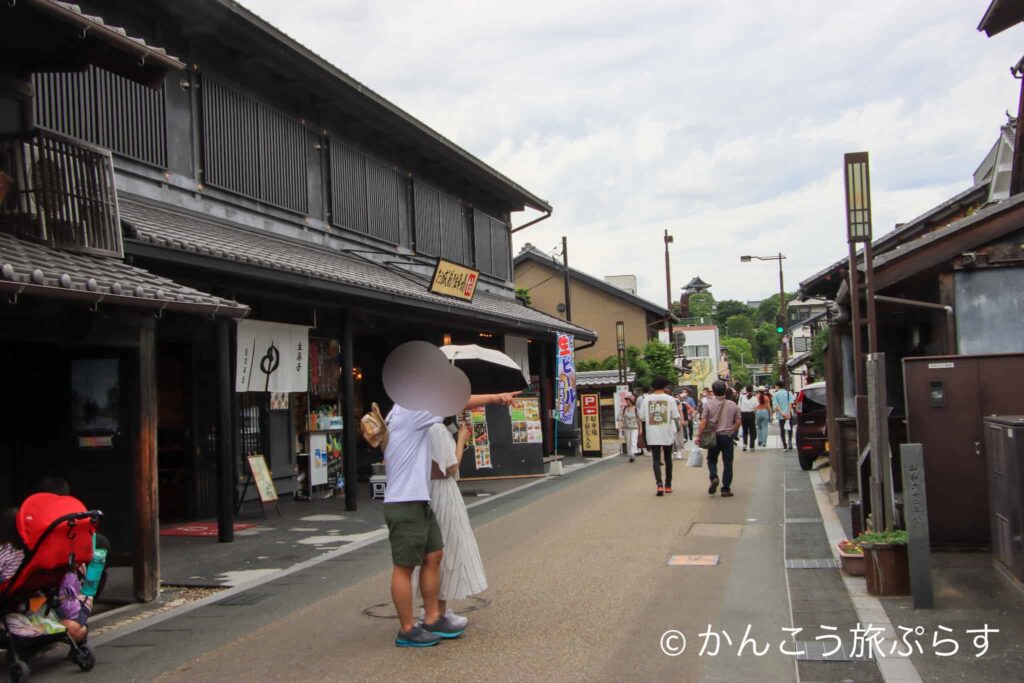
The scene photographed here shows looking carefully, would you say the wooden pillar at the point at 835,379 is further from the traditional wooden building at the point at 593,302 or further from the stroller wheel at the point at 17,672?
the traditional wooden building at the point at 593,302

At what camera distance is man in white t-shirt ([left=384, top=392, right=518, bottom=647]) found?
20.8 ft

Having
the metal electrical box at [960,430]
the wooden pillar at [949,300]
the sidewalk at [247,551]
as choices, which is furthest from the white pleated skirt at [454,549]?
the wooden pillar at [949,300]

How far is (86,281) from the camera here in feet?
23.3

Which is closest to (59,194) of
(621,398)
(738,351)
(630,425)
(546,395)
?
(546,395)

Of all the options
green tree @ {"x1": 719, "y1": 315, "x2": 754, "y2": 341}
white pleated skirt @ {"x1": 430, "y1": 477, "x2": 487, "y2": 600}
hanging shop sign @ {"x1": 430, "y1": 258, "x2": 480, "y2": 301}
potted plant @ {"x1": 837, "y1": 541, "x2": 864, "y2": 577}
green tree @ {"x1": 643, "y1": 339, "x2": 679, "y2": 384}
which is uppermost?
green tree @ {"x1": 719, "y1": 315, "x2": 754, "y2": 341}

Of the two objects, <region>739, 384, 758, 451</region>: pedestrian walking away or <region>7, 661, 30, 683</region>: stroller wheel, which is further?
<region>739, 384, 758, 451</region>: pedestrian walking away

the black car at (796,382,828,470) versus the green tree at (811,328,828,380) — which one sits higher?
the green tree at (811,328,828,380)

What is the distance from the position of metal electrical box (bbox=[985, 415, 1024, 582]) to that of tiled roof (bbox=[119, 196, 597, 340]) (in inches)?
317

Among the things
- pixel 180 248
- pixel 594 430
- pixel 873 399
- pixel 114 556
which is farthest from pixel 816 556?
pixel 594 430

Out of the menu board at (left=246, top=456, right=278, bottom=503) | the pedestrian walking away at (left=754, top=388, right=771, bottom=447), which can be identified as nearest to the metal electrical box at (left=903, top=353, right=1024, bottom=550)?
the menu board at (left=246, top=456, right=278, bottom=503)

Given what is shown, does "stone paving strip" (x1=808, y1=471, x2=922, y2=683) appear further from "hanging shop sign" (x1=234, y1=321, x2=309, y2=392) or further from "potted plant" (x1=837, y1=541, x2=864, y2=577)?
"hanging shop sign" (x1=234, y1=321, x2=309, y2=392)

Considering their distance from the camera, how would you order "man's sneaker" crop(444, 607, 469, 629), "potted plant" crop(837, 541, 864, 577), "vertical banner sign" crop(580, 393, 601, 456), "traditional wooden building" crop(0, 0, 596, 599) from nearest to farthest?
"man's sneaker" crop(444, 607, 469, 629) → "potted plant" crop(837, 541, 864, 577) → "traditional wooden building" crop(0, 0, 596, 599) → "vertical banner sign" crop(580, 393, 601, 456)

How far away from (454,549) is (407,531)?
0.50 m

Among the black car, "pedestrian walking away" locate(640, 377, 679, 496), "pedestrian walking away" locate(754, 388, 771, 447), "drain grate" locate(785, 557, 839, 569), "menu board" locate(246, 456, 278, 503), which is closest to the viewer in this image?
"drain grate" locate(785, 557, 839, 569)
